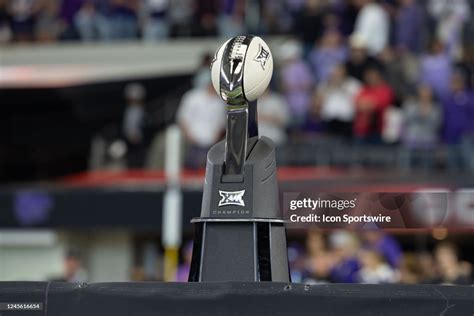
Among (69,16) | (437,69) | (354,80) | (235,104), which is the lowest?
(235,104)

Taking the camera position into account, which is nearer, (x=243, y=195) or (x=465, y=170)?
(x=243, y=195)

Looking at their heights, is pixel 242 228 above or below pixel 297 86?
below

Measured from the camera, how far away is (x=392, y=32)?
61.1 ft

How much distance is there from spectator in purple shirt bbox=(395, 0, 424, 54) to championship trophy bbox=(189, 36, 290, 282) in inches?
463

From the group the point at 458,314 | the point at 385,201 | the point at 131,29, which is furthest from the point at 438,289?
→ the point at 131,29

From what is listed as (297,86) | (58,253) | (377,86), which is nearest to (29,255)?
(58,253)

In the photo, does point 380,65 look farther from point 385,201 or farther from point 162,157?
point 385,201

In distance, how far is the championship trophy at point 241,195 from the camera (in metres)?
6.54

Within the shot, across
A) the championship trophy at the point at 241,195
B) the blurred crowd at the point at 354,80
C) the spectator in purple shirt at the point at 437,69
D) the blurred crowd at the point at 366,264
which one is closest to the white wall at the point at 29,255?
the blurred crowd at the point at 354,80

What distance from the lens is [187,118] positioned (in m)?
17.0

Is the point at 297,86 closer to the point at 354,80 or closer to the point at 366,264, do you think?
the point at 354,80

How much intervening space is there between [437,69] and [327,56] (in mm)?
1586

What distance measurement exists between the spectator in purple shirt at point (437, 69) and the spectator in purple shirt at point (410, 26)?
897 mm

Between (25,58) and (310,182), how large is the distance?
820 centimetres
